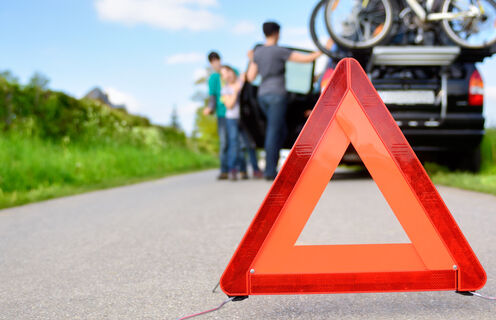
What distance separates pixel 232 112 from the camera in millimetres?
9242

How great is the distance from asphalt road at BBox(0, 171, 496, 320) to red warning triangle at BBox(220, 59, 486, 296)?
21 centimetres

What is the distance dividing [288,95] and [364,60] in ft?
5.49

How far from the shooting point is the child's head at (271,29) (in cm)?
789

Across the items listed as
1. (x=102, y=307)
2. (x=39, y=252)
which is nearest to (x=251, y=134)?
(x=39, y=252)

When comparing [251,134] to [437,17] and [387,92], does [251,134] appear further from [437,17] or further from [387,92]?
[437,17]

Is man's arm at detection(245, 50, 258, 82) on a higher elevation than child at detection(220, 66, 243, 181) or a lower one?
higher

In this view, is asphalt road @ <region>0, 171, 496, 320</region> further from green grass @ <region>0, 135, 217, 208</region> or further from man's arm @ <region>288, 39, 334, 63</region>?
man's arm @ <region>288, 39, 334, 63</region>

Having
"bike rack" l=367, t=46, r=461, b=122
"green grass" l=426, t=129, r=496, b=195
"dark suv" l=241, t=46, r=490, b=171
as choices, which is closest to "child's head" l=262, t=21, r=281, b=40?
"dark suv" l=241, t=46, r=490, b=171

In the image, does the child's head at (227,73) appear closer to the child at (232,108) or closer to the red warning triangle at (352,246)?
the child at (232,108)

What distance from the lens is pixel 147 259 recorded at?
326 cm

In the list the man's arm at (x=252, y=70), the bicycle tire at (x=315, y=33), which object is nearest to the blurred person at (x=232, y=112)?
the man's arm at (x=252, y=70)

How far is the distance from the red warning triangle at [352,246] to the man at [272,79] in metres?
5.65

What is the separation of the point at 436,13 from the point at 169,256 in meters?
5.38

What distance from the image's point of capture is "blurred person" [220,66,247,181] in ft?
29.9
